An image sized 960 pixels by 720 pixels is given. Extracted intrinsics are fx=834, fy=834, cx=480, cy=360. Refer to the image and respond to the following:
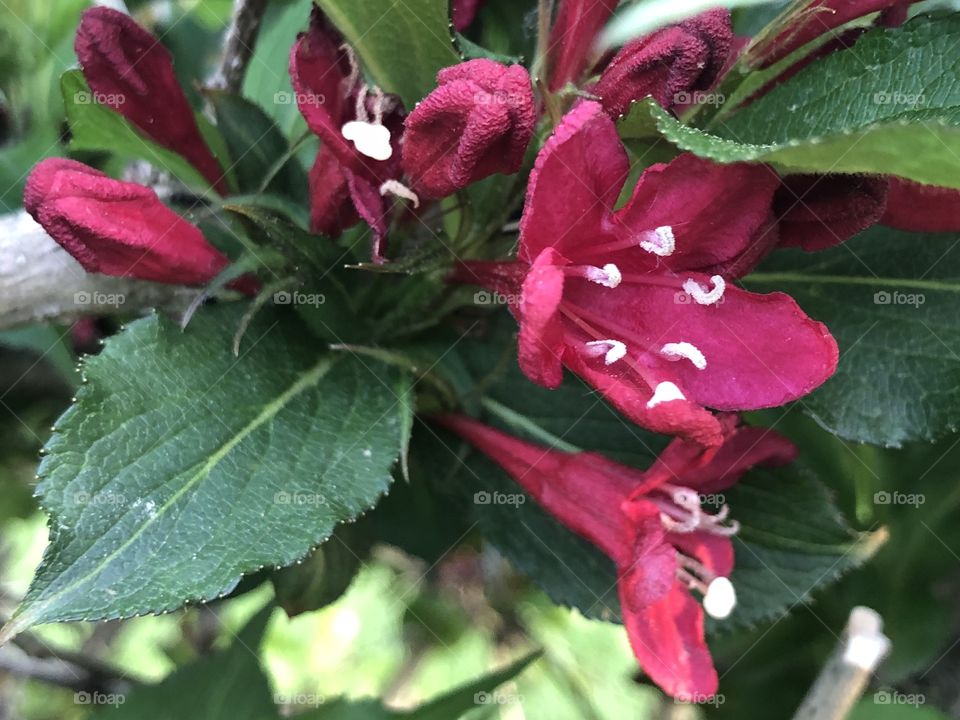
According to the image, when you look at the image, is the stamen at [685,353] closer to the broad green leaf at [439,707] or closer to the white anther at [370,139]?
the white anther at [370,139]

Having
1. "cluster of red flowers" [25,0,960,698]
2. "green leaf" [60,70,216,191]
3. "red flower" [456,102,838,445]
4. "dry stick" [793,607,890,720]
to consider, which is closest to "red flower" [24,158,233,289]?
"cluster of red flowers" [25,0,960,698]

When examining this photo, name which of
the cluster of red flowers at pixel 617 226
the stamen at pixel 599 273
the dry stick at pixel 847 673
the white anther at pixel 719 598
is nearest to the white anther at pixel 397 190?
the cluster of red flowers at pixel 617 226

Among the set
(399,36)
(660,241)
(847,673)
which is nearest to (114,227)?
(399,36)

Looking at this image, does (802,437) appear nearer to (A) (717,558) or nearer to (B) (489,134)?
(A) (717,558)

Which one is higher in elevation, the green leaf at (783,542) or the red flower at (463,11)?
the red flower at (463,11)

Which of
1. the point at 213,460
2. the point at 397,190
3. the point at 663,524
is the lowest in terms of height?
the point at 663,524

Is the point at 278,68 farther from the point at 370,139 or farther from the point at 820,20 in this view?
the point at 820,20
